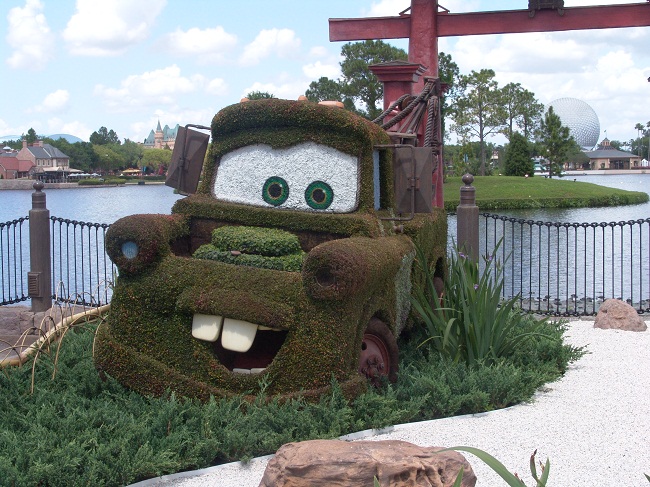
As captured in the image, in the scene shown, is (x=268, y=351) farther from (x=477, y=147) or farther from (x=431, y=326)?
(x=477, y=147)

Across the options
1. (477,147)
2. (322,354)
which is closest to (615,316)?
(322,354)

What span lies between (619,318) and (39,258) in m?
6.98

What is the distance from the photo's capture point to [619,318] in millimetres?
8359

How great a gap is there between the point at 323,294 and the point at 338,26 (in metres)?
8.29

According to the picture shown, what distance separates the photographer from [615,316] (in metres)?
8.38

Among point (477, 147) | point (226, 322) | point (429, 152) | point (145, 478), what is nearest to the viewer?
point (145, 478)

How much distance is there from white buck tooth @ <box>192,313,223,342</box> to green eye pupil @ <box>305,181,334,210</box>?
125 cm

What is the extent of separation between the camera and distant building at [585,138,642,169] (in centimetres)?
12281

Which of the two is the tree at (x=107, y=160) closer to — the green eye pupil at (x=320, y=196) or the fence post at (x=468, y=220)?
the fence post at (x=468, y=220)

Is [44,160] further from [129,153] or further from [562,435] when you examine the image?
[562,435]

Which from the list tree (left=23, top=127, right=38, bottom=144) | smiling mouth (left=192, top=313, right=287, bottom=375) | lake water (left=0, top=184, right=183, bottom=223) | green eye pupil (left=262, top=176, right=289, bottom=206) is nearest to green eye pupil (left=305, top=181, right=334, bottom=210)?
green eye pupil (left=262, top=176, right=289, bottom=206)

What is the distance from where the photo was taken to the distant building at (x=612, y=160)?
123 meters

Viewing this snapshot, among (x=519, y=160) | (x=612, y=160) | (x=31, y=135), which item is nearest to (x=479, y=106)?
(x=519, y=160)

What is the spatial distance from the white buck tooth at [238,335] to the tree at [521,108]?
148 ft
